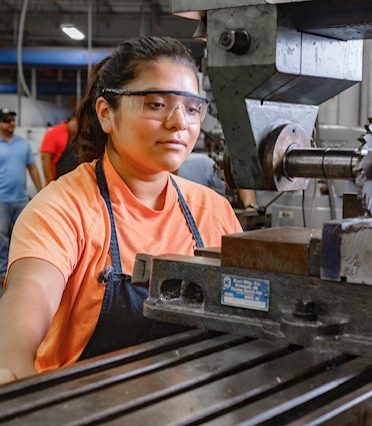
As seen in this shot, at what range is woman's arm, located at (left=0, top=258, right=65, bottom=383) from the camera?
37.3 inches

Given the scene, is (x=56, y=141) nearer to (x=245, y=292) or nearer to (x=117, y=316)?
(x=117, y=316)

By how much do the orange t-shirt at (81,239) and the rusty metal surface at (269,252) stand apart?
34 centimetres

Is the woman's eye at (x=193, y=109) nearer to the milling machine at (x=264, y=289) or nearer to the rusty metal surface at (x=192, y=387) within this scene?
the milling machine at (x=264, y=289)

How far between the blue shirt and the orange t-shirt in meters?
3.15

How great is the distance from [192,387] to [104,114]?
2.43 feet

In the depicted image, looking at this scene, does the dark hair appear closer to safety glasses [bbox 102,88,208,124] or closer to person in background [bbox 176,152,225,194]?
safety glasses [bbox 102,88,208,124]

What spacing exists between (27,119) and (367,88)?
17.0 feet

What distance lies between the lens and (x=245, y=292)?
0.86 meters

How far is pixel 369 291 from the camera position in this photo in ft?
2.53

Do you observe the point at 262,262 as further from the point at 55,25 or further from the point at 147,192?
the point at 55,25

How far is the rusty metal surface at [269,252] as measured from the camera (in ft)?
2.70

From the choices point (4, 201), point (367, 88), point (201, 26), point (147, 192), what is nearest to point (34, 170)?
point (4, 201)

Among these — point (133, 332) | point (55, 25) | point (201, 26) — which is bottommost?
point (133, 332)

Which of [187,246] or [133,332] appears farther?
[187,246]
